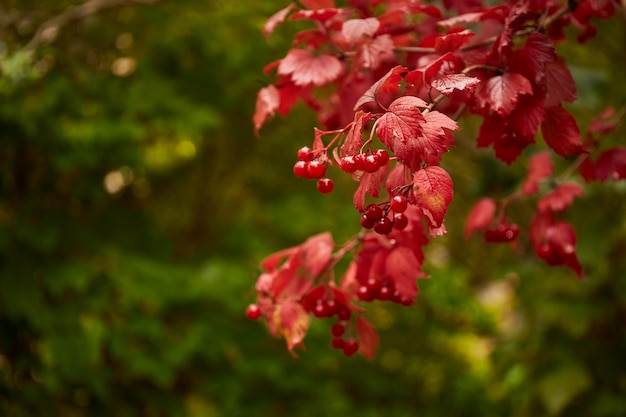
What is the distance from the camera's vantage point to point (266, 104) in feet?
4.15

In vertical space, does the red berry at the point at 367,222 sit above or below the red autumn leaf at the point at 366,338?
above

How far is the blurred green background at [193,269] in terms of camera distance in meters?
2.49

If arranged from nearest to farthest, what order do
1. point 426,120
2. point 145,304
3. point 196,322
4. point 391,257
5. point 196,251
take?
point 426,120 → point 391,257 → point 196,322 → point 145,304 → point 196,251

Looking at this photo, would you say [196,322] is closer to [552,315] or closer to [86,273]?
[86,273]

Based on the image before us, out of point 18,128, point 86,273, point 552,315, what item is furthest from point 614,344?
point 18,128

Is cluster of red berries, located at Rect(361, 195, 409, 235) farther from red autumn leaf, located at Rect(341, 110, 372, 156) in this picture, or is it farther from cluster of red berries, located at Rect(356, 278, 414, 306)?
cluster of red berries, located at Rect(356, 278, 414, 306)

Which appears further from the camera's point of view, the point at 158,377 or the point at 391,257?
the point at 158,377

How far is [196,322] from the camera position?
2779 millimetres

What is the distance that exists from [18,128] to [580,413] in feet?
8.16

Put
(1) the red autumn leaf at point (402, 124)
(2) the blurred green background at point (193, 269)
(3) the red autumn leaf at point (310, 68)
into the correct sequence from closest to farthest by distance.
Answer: (1) the red autumn leaf at point (402, 124), (3) the red autumn leaf at point (310, 68), (2) the blurred green background at point (193, 269)

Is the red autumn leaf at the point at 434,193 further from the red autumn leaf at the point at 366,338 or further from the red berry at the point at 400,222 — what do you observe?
the red autumn leaf at the point at 366,338

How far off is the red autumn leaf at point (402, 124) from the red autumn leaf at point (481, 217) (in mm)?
731

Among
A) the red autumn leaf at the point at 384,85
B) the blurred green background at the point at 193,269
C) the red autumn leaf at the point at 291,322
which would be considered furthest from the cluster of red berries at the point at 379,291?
the blurred green background at the point at 193,269

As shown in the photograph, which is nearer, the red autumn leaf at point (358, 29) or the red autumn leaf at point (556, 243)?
the red autumn leaf at point (358, 29)
